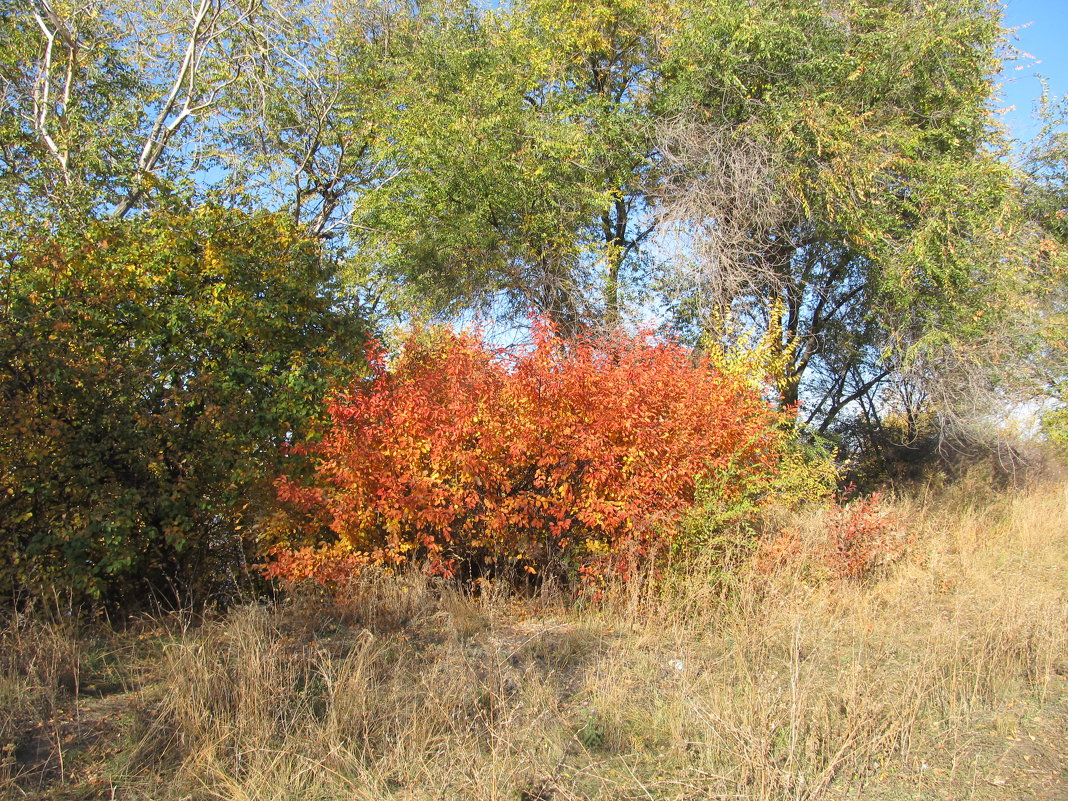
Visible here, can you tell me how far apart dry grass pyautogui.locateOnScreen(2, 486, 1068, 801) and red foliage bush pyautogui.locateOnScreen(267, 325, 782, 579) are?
51 cm

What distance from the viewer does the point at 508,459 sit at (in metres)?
6.41

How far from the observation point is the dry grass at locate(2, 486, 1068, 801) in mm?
3521

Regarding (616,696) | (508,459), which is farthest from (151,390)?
(616,696)

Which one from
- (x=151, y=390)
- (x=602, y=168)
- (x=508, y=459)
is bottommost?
(x=508, y=459)

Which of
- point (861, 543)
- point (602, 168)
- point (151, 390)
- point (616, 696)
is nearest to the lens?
point (616, 696)

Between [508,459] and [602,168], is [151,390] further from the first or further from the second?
[602,168]

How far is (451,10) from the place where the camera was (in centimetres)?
1550

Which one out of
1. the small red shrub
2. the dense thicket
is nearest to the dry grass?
the small red shrub

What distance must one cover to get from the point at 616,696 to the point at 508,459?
2495 mm

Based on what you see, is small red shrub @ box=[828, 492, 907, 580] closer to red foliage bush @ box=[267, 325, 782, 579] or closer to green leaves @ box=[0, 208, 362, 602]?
red foliage bush @ box=[267, 325, 782, 579]

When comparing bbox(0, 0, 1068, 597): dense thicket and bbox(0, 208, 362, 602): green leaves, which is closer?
bbox(0, 208, 362, 602): green leaves

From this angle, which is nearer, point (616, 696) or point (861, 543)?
point (616, 696)

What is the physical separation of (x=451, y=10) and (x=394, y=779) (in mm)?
15587

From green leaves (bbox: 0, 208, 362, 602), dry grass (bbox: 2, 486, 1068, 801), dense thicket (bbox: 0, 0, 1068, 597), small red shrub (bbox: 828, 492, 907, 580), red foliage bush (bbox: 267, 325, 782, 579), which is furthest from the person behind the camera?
dense thicket (bbox: 0, 0, 1068, 597)
